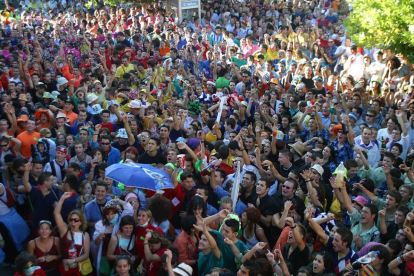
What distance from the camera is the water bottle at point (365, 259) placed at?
5.12 m

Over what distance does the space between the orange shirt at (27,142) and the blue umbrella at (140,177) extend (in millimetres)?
2372

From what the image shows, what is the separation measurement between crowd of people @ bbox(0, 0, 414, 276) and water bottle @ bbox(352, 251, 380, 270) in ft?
0.04

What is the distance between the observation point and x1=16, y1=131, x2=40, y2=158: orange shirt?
8391mm

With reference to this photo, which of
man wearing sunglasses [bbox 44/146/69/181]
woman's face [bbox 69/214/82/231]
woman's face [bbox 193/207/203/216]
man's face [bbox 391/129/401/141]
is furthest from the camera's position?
man's face [bbox 391/129/401/141]

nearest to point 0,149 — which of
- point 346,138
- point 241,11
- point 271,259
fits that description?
point 271,259

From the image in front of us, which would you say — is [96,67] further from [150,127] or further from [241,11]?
[241,11]

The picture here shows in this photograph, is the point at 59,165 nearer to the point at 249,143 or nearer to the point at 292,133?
the point at 249,143

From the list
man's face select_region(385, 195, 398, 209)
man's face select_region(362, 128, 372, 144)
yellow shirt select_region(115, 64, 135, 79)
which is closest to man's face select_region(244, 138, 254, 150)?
man's face select_region(362, 128, 372, 144)

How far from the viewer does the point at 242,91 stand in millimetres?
11703

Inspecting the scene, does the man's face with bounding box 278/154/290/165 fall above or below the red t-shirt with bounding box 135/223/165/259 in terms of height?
below

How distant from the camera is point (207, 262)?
551 cm

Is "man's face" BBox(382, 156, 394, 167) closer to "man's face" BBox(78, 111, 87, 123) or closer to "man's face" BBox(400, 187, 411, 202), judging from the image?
"man's face" BBox(400, 187, 411, 202)

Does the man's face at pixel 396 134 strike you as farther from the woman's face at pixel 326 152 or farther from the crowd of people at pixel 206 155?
the woman's face at pixel 326 152

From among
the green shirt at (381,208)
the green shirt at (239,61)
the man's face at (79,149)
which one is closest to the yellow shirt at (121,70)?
the green shirt at (239,61)
